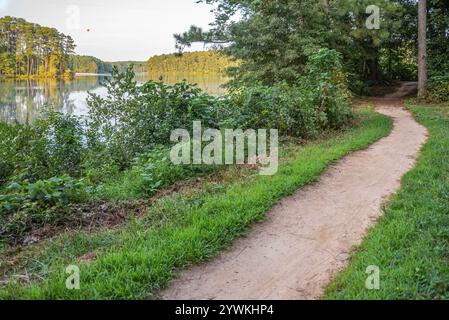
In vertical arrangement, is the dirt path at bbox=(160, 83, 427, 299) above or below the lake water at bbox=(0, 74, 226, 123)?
below

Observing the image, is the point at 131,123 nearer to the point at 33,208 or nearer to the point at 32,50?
the point at 33,208

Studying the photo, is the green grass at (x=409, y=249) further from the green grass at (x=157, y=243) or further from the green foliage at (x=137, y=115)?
the green foliage at (x=137, y=115)

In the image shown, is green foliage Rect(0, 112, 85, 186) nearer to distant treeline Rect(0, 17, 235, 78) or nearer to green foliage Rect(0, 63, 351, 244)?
green foliage Rect(0, 63, 351, 244)

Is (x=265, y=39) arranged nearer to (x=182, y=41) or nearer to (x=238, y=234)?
(x=182, y=41)

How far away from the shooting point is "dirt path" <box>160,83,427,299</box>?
10.2ft

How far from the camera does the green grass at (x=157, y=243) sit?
3006 mm

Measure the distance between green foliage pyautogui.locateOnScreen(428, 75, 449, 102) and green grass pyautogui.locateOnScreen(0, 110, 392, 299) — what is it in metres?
13.3

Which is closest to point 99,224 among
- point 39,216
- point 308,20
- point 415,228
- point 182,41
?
point 39,216

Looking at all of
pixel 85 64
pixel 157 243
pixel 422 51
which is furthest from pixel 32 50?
pixel 157 243

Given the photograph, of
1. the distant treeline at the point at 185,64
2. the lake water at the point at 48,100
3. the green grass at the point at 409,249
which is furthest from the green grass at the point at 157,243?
the distant treeline at the point at 185,64

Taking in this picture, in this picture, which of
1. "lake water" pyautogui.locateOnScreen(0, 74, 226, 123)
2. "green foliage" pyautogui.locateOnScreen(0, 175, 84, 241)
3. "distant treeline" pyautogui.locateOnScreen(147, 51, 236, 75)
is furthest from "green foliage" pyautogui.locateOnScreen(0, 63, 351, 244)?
"distant treeline" pyautogui.locateOnScreen(147, 51, 236, 75)

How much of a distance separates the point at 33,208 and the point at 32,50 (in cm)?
5765

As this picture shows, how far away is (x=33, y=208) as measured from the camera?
460 cm
